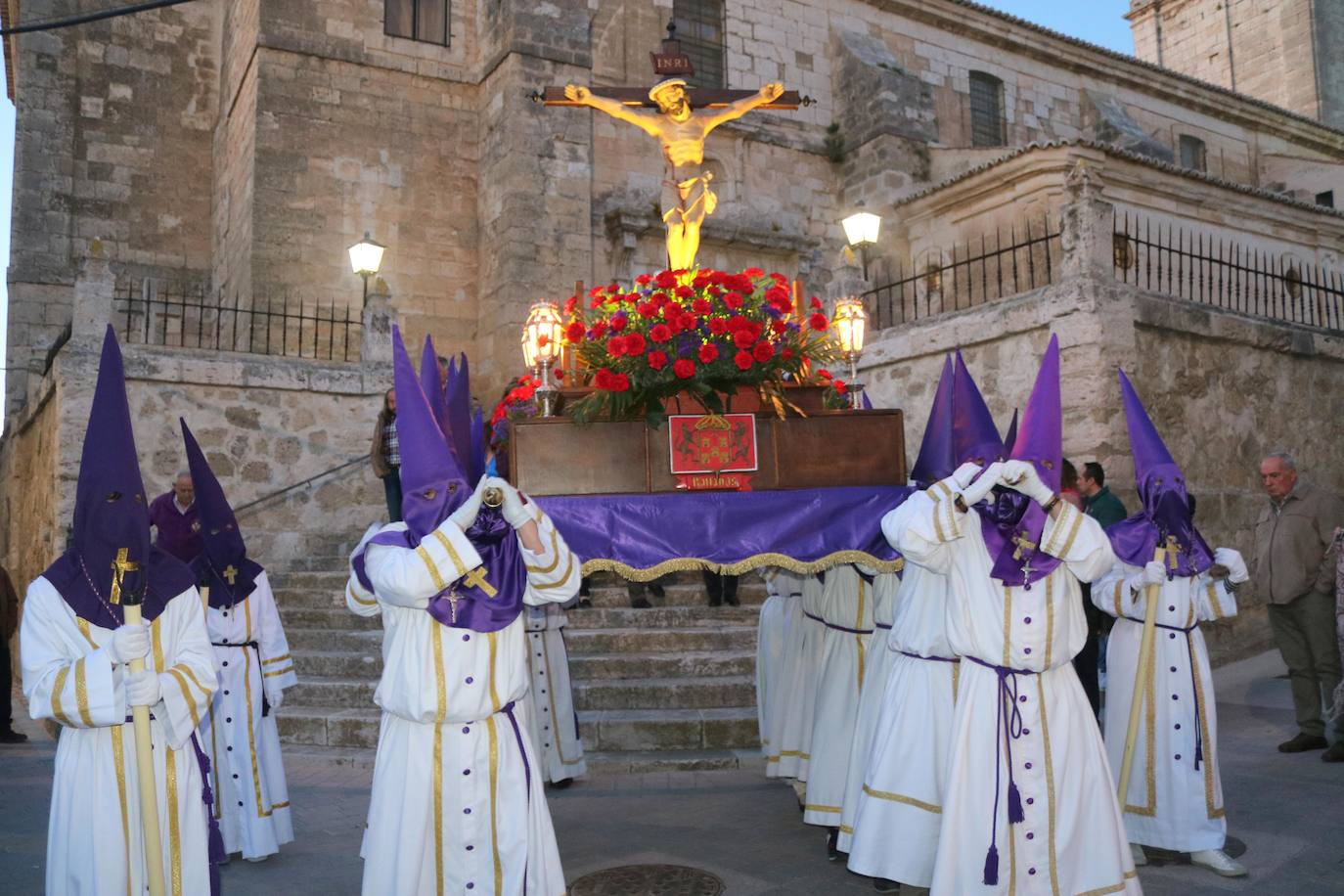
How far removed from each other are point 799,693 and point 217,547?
350cm

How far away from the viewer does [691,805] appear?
22.5ft

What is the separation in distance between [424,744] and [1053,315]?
8.14 metres

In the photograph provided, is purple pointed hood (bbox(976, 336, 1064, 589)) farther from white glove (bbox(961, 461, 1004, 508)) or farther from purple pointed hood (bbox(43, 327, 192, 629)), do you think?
purple pointed hood (bbox(43, 327, 192, 629))

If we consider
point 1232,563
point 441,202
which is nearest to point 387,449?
point 1232,563

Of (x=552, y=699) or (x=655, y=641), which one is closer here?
(x=552, y=699)

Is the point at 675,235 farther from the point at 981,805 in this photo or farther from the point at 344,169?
the point at 344,169

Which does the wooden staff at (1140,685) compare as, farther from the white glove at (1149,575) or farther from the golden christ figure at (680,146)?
the golden christ figure at (680,146)

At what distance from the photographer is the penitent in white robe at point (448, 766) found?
4004 millimetres

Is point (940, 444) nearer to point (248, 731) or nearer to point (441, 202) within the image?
point (248, 731)

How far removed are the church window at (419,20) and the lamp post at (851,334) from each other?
13663 mm

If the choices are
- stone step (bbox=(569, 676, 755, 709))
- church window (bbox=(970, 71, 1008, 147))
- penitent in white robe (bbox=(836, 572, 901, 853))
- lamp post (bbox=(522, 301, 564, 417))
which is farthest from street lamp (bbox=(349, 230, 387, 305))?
church window (bbox=(970, 71, 1008, 147))

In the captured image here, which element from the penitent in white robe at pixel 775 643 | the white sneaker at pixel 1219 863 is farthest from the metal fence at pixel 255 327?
the white sneaker at pixel 1219 863

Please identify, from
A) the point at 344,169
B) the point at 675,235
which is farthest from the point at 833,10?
the point at 675,235

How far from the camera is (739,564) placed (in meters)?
5.01
